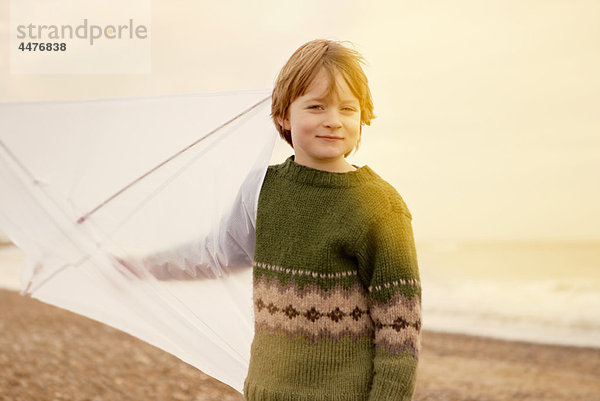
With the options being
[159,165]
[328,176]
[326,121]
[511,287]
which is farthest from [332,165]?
[511,287]

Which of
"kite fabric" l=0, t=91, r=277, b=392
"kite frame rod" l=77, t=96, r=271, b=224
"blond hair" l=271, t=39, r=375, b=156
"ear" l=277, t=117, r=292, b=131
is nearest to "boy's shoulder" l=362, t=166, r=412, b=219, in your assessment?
"blond hair" l=271, t=39, r=375, b=156

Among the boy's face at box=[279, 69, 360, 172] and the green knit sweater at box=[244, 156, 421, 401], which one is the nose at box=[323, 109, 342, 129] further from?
the green knit sweater at box=[244, 156, 421, 401]

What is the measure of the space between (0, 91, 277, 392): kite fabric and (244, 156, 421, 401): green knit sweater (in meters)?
0.36

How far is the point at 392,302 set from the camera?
184 cm

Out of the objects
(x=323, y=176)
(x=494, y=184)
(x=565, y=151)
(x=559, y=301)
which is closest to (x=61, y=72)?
(x=323, y=176)

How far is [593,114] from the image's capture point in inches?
965

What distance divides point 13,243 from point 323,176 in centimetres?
152

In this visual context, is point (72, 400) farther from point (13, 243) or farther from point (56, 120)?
point (56, 120)

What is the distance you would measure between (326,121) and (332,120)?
19 mm

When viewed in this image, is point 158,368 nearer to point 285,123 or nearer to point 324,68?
point 285,123

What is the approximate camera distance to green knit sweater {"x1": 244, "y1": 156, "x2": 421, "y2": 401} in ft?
6.05

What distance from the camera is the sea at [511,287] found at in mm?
13439

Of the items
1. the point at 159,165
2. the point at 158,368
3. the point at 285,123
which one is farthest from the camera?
the point at 158,368

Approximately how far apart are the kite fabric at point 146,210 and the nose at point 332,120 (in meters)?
0.42
